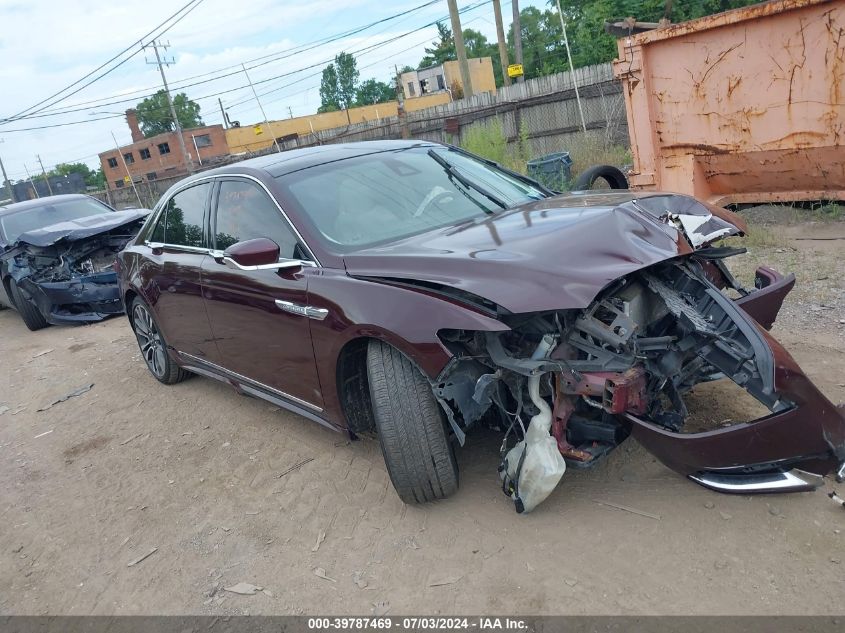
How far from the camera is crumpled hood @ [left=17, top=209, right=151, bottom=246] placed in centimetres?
866

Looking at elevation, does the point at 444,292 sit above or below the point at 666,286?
above

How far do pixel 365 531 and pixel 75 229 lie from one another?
7.34m

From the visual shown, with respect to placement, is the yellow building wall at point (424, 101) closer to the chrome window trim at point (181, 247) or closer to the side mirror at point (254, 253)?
the chrome window trim at point (181, 247)

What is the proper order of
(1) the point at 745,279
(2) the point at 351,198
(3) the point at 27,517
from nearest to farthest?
(2) the point at 351,198, (3) the point at 27,517, (1) the point at 745,279

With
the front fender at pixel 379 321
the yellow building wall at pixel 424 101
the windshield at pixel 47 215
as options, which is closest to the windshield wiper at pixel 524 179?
the front fender at pixel 379 321

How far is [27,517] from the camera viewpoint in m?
4.05

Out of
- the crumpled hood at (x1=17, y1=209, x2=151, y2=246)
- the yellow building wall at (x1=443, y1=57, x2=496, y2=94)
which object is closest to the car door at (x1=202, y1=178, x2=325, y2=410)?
the crumpled hood at (x1=17, y1=209, x2=151, y2=246)

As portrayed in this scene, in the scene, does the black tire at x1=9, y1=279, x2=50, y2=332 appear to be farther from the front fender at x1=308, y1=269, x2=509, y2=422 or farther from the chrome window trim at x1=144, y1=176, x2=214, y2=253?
the front fender at x1=308, y1=269, x2=509, y2=422

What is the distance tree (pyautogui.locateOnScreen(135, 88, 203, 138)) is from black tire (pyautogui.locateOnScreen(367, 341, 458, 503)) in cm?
8774

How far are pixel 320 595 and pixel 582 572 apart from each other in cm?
111

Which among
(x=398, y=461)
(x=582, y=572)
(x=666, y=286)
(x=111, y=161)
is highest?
(x=111, y=161)

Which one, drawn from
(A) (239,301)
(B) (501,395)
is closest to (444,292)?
(B) (501,395)

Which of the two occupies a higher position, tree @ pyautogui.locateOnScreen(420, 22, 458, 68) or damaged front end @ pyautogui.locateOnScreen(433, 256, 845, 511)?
tree @ pyautogui.locateOnScreen(420, 22, 458, 68)

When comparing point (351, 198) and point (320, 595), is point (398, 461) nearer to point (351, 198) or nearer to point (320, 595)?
point (320, 595)
